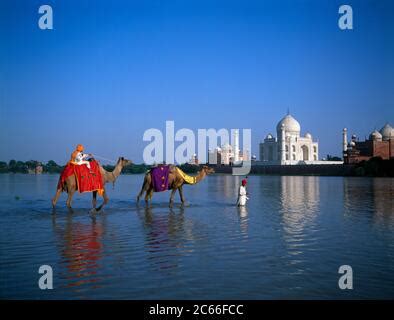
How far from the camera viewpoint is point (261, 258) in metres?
6.29

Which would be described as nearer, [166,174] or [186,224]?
[186,224]

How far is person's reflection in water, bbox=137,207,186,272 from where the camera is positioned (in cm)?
607

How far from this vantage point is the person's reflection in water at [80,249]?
207 inches

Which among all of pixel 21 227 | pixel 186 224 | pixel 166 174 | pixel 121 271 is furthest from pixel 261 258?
pixel 166 174

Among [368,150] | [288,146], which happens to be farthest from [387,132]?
[288,146]

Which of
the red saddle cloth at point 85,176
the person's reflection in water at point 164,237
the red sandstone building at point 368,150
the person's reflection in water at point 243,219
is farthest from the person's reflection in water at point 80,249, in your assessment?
the red sandstone building at point 368,150

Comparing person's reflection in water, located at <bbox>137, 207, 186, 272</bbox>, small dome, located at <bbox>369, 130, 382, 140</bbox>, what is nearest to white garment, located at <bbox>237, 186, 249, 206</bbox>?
person's reflection in water, located at <bbox>137, 207, 186, 272</bbox>

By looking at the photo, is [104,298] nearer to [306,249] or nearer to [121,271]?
[121,271]

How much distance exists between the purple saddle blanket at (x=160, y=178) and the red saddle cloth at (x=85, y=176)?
2.02 meters

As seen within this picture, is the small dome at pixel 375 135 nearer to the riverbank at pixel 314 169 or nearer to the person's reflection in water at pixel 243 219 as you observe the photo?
the riverbank at pixel 314 169

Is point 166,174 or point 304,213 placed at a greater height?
point 166,174

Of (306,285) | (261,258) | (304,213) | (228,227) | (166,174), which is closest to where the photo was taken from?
(306,285)
